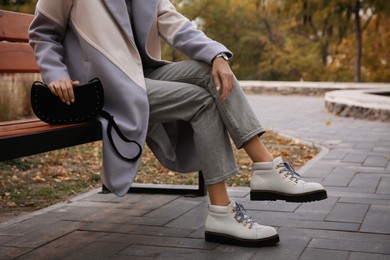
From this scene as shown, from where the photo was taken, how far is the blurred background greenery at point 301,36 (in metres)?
19.6

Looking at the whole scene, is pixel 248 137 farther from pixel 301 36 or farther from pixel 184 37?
pixel 301 36

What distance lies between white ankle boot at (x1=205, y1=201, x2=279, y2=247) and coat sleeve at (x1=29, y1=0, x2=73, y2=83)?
93cm

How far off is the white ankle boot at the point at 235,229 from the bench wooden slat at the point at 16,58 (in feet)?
4.52

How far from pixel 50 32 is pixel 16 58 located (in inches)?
23.6

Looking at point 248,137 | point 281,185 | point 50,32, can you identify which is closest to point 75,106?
point 50,32

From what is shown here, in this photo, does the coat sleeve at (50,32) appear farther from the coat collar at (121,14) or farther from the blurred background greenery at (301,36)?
the blurred background greenery at (301,36)

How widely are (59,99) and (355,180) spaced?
2.39 metres

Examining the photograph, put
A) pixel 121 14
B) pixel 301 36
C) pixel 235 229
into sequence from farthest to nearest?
pixel 301 36 → pixel 121 14 → pixel 235 229

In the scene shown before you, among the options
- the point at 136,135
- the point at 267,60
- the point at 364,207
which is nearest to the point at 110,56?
the point at 136,135

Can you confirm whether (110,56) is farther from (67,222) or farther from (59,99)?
(67,222)

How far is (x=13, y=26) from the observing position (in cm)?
343

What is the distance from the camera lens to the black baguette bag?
260 centimetres

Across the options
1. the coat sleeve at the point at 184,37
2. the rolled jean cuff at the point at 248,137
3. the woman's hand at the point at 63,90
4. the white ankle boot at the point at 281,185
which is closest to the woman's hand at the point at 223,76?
the coat sleeve at the point at 184,37

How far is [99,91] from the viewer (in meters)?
2.62
